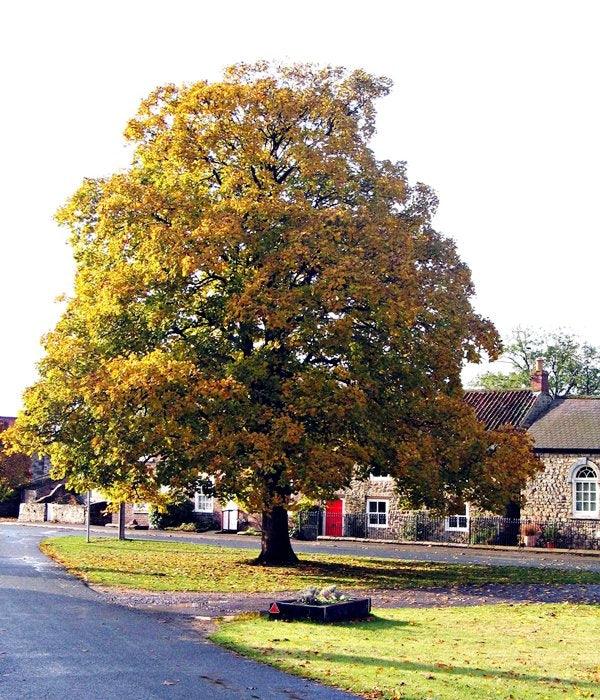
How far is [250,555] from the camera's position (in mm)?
38156

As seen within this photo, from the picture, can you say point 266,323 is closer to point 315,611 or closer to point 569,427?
point 315,611

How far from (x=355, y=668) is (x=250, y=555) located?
2445cm

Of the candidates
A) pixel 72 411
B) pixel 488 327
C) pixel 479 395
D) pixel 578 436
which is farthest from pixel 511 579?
pixel 479 395

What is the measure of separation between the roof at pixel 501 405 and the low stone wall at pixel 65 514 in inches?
1096

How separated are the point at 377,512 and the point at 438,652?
125 feet

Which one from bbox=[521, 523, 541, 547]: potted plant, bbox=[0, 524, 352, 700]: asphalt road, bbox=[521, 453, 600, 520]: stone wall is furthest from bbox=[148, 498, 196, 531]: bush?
bbox=[0, 524, 352, 700]: asphalt road

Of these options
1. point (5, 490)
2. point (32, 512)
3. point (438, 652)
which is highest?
point (5, 490)

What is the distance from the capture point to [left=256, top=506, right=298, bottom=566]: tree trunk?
33344 mm

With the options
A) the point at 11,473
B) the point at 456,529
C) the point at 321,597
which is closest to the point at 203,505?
the point at 456,529

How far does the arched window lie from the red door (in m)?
12.8

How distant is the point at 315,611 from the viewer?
1861 cm

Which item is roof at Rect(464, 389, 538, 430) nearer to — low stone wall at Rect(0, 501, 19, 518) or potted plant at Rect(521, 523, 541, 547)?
potted plant at Rect(521, 523, 541, 547)

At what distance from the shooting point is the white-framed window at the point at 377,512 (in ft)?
175

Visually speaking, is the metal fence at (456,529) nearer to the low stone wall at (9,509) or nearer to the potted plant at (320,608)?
the potted plant at (320,608)
